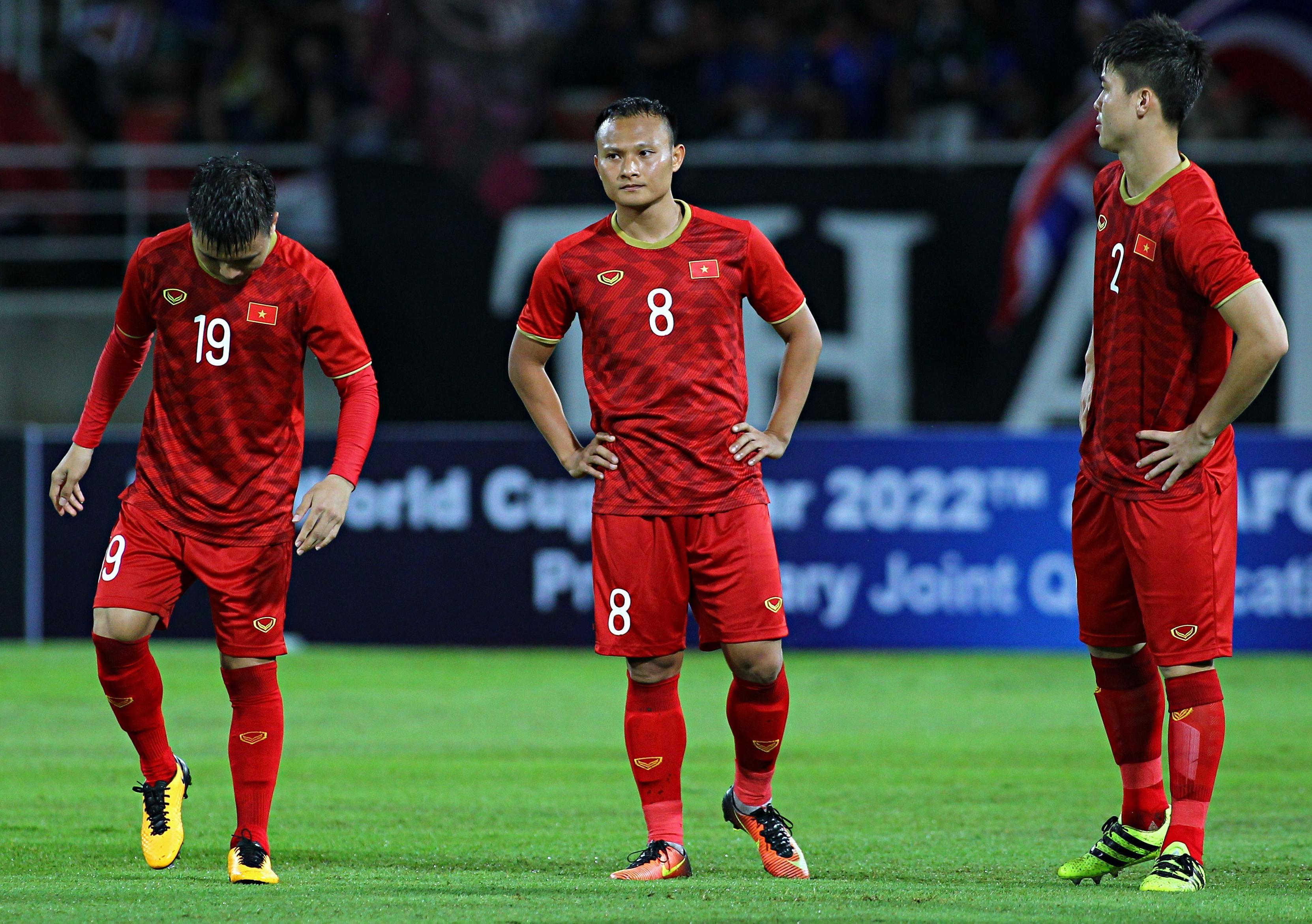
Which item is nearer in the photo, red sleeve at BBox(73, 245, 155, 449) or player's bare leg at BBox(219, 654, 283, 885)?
player's bare leg at BBox(219, 654, 283, 885)

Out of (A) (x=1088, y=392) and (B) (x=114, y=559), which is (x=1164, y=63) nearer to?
(A) (x=1088, y=392)

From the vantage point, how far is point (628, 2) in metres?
16.5

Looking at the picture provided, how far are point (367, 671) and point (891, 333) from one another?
15.4 ft

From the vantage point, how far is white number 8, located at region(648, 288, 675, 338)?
17.9 ft

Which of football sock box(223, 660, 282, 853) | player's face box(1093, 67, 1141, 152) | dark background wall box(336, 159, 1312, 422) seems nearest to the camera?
player's face box(1093, 67, 1141, 152)

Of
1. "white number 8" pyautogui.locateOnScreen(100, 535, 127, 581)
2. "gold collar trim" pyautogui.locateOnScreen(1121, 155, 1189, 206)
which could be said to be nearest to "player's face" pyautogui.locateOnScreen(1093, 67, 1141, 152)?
"gold collar trim" pyautogui.locateOnScreen(1121, 155, 1189, 206)

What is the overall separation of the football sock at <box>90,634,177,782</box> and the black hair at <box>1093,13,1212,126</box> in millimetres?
3297

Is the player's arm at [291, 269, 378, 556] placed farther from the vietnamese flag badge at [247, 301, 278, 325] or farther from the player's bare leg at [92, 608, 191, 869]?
the player's bare leg at [92, 608, 191, 869]

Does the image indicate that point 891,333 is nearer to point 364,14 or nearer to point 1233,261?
point 364,14

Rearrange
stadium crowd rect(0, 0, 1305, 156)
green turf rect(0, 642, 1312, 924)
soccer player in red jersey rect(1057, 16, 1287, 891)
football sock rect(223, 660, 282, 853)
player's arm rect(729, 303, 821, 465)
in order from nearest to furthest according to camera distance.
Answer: green turf rect(0, 642, 1312, 924) < soccer player in red jersey rect(1057, 16, 1287, 891) < football sock rect(223, 660, 282, 853) < player's arm rect(729, 303, 821, 465) < stadium crowd rect(0, 0, 1305, 156)

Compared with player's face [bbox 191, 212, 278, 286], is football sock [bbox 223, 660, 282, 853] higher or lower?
lower

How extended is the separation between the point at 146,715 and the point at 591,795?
7.58 ft

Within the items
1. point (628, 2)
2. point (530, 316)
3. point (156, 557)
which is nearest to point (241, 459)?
point (156, 557)

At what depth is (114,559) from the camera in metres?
5.43
